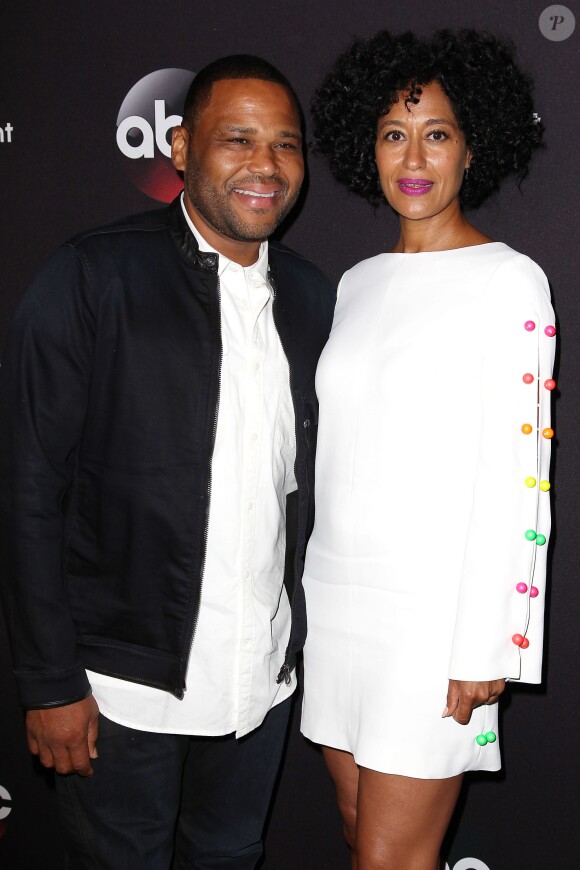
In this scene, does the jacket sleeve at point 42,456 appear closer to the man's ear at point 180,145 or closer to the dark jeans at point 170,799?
the dark jeans at point 170,799

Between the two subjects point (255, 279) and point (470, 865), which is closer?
point (255, 279)

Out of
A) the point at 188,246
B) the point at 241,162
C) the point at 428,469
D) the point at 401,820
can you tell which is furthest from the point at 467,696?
the point at 241,162

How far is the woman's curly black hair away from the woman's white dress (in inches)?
11.9

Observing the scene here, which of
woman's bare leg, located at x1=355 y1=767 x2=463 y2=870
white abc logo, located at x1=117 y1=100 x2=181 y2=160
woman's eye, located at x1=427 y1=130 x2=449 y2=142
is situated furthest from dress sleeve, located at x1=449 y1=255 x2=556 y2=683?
white abc logo, located at x1=117 y1=100 x2=181 y2=160

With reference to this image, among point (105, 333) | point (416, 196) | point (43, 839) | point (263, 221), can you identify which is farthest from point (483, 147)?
point (43, 839)

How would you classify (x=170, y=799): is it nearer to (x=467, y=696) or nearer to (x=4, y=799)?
(x=467, y=696)

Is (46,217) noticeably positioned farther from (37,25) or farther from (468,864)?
(468,864)

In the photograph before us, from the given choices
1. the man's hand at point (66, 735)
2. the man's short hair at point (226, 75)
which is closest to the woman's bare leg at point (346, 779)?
the man's hand at point (66, 735)

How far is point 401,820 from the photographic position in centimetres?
182

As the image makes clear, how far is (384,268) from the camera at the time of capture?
2018 millimetres

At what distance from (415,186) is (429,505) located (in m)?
0.69

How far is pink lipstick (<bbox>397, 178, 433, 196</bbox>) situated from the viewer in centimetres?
191

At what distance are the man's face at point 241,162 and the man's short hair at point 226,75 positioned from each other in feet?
0.05

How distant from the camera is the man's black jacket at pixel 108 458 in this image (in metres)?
1.74
